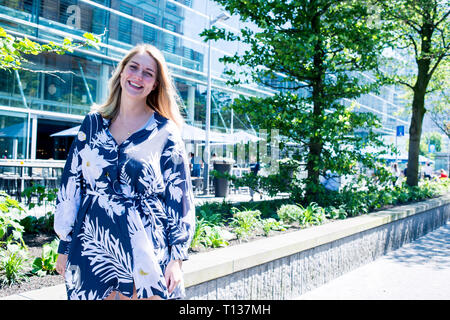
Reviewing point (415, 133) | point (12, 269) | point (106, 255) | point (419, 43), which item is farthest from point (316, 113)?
point (419, 43)

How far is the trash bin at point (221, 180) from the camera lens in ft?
51.2

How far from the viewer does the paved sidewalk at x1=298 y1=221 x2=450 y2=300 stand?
532 cm

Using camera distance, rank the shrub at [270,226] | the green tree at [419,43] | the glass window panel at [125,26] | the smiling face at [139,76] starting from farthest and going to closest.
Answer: the glass window panel at [125,26]
the green tree at [419,43]
the shrub at [270,226]
the smiling face at [139,76]

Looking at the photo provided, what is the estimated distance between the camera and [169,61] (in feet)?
74.3

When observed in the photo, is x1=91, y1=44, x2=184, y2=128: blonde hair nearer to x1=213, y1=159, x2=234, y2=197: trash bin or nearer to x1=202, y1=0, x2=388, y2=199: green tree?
x1=202, y1=0, x2=388, y2=199: green tree

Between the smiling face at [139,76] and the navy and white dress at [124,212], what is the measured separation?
220mm

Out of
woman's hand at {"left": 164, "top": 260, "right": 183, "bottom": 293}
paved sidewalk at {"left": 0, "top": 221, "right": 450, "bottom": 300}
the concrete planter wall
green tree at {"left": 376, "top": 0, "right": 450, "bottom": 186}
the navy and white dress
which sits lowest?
paved sidewalk at {"left": 0, "top": 221, "right": 450, "bottom": 300}

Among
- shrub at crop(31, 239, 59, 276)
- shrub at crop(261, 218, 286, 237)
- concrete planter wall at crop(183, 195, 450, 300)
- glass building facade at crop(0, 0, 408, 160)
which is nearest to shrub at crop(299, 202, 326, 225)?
concrete planter wall at crop(183, 195, 450, 300)

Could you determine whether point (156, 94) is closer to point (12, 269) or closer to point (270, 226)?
point (12, 269)

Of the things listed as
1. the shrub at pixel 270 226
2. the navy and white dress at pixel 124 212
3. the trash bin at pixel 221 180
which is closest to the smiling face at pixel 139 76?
the navy and white dress at pixel 124 212

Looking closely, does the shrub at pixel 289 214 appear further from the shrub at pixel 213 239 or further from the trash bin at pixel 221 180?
the trash bin at pixel 221 180

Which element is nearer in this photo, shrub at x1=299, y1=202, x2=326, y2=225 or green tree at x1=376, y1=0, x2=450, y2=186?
shrub at x1=299, y1=202, x2=326, y2=225

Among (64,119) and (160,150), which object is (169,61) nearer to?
(64,119)

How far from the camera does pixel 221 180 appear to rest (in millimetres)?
16250
